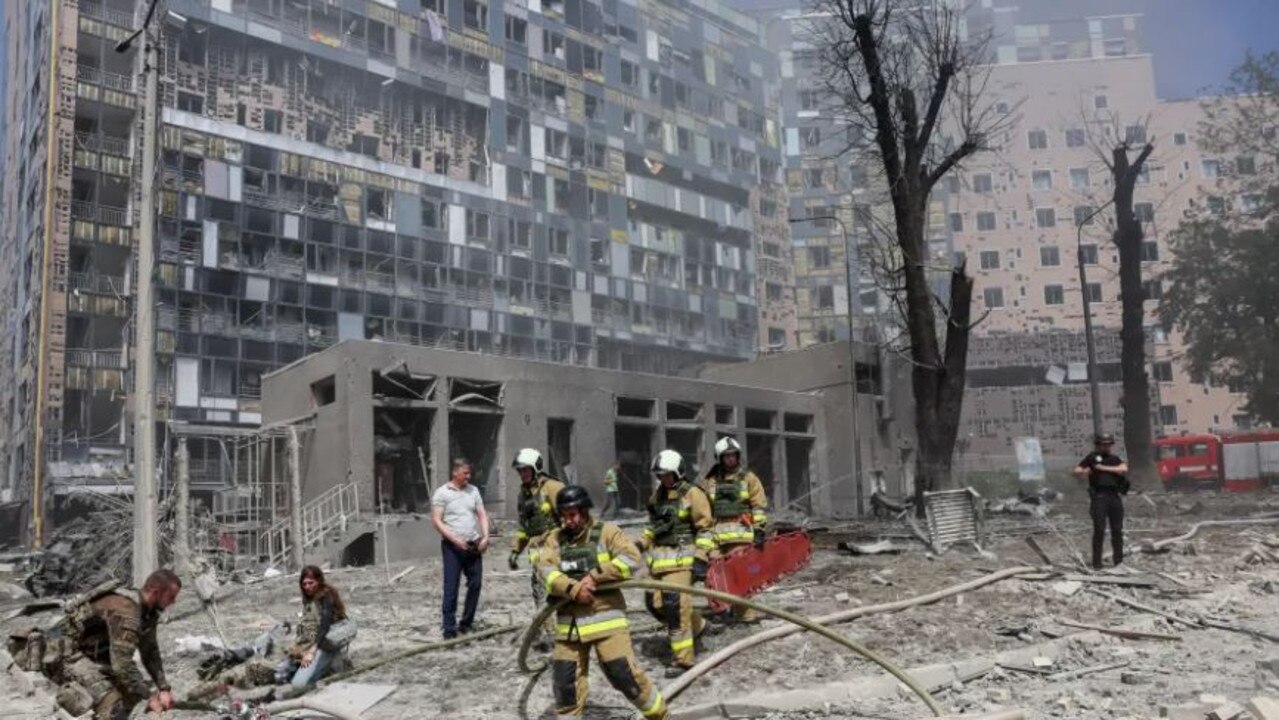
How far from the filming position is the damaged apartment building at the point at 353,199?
42469 mm

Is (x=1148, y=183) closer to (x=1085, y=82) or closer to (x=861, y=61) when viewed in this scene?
(x=1085, y=82)

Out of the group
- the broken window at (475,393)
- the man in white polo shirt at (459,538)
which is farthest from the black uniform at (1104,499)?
the broken window at (475,393)

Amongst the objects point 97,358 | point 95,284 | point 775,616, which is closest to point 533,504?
point 775,616

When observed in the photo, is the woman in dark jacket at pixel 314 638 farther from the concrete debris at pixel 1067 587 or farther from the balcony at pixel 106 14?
the balcony at pixel 106 14

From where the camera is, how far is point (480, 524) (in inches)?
390

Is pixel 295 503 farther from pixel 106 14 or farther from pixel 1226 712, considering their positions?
pixel 106 14

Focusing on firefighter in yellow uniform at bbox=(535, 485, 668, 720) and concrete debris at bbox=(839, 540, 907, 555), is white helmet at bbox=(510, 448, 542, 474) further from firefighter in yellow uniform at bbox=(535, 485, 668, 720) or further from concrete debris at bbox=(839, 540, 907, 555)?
concrete debris at bbox=(839, 540, 907, 555)

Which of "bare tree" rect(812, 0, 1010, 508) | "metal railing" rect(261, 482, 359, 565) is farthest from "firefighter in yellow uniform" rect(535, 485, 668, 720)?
"metal railing" rect(261, 482, 359, 565)

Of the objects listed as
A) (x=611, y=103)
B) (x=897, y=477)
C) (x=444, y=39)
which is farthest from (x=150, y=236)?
(x=611, y=103)

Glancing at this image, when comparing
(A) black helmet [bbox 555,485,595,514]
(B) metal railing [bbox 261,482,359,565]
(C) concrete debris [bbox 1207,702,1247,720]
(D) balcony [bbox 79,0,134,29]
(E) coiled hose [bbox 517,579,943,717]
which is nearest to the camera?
(C) concrete debris [bbox 1207,702,1247,720]

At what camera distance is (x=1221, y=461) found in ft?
131

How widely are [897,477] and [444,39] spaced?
117 ft

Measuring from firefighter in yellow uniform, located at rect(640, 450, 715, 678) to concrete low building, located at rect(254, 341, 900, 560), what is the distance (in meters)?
14.1

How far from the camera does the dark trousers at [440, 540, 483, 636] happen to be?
9.62 m
